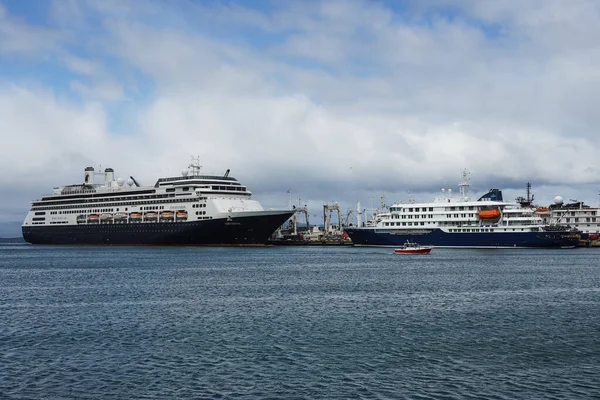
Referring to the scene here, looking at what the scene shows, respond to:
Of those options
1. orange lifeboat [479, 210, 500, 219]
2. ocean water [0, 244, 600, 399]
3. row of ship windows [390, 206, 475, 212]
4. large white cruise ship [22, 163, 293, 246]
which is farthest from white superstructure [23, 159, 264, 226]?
ocean water [0, 244, 600, 399]

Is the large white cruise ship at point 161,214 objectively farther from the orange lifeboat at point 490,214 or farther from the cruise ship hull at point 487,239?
the orange lifeboat at point 490,214

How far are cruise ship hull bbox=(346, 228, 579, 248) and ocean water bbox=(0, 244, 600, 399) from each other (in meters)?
51.2

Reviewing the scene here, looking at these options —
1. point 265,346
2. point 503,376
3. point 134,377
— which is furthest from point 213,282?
point 503,376

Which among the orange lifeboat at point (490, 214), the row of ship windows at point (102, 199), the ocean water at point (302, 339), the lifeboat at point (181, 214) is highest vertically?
the row of ship windows at point (102, 199)

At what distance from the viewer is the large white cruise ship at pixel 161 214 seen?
Answer: 111 metres

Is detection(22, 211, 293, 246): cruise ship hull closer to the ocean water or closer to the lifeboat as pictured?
the lifeboat

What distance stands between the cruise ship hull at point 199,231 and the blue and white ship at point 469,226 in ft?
63.7

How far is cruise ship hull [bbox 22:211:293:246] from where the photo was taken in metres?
109

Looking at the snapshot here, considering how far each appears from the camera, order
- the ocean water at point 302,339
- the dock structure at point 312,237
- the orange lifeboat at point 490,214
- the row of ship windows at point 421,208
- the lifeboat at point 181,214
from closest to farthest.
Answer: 1. the ocean water at point 302,339
2. the orange lifeboat at point 490,214
3. the row of ship windows at point 421,208
4. the lifeboat at point 181,214
5. the dock structure at point 312,237

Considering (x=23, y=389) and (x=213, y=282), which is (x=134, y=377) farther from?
(x=213, y=282)

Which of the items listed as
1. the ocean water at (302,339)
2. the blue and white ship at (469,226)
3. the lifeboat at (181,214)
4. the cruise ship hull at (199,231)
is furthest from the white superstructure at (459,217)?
the ocean water at (302,339)

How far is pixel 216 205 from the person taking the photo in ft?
364

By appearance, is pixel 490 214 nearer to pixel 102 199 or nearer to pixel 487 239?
pixel 487 239

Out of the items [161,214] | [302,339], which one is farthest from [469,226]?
[302,339]
